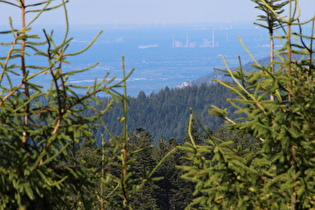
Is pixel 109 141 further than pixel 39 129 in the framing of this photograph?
Yes

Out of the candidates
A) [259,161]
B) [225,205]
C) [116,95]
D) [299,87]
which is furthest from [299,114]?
[116,95]

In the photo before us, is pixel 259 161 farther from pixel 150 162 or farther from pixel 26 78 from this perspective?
pixel 150 162

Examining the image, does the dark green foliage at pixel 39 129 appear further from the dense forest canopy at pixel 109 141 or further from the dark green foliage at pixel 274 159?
the dark green foliage at pixel 274 159

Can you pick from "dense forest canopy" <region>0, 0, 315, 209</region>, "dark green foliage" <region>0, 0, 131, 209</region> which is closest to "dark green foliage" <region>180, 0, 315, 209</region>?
"dense forest canopy" <region>0, 0, 315, 209</region>

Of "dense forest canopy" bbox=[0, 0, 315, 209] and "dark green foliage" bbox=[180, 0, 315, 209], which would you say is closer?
"dense forest canopy" bbox=[0, 0, 315, 209]

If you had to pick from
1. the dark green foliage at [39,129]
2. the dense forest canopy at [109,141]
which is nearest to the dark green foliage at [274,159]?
the dense forest canopy at [109,141]

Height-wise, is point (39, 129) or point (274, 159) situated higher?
point (39, 129)

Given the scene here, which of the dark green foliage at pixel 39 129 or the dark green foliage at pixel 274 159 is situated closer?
the dark green foliage at pixel 39 129

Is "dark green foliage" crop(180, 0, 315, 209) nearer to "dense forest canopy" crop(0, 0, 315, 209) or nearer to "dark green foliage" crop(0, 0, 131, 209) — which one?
"dense forest canopy" crop(0, 0, 315, 209)

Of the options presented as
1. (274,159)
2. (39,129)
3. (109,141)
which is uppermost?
(39,129)

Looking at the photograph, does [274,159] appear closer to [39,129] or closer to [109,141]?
[109,141]

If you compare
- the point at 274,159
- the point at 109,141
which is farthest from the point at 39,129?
the point at 274,159
